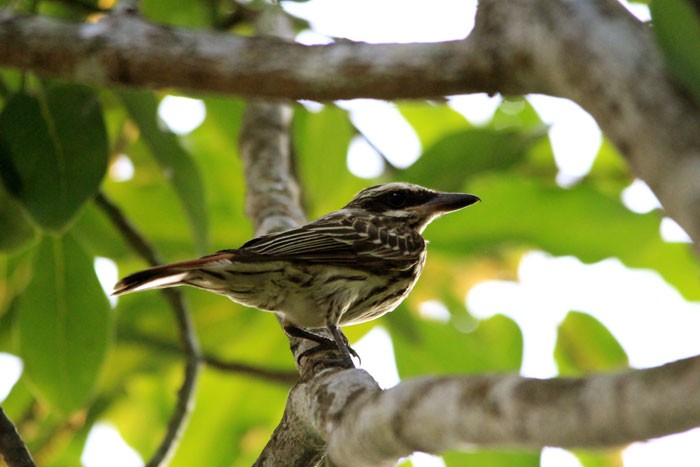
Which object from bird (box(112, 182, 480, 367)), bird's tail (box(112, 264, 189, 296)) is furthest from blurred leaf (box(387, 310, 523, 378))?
bird's tail (box(112, 264, 189, 296))

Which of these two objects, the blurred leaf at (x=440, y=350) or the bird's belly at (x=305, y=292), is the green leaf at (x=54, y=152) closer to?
the bird's belly at (x=305, y=292)

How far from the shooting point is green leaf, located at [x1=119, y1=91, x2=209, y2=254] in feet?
13.3

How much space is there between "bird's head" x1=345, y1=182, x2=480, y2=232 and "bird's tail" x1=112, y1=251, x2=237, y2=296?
1.32m

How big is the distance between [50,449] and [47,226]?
1675 mm

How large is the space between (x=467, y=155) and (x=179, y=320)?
60.1 inches

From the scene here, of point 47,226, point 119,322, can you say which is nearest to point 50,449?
point 119,322

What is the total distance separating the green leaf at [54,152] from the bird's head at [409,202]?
144 cm

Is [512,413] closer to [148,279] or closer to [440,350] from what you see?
[148,279]

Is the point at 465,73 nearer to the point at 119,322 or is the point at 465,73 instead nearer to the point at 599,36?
the point at 599,36

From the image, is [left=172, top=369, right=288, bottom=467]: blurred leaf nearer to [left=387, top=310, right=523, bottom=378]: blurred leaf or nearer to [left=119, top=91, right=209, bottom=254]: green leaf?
[left=387, top=310, right=523, bottom=378]: blurred leaf

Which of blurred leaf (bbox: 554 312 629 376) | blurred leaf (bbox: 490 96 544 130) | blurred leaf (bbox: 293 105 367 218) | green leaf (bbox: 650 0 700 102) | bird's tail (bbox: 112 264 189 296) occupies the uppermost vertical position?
blurred leaf (bbox: 490 96 544 130)

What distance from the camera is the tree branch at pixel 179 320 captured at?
13.0 feet

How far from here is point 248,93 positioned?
2.38 m

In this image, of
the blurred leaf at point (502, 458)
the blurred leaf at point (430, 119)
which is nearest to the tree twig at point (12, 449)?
the blurred leaf at point (502, 458)
